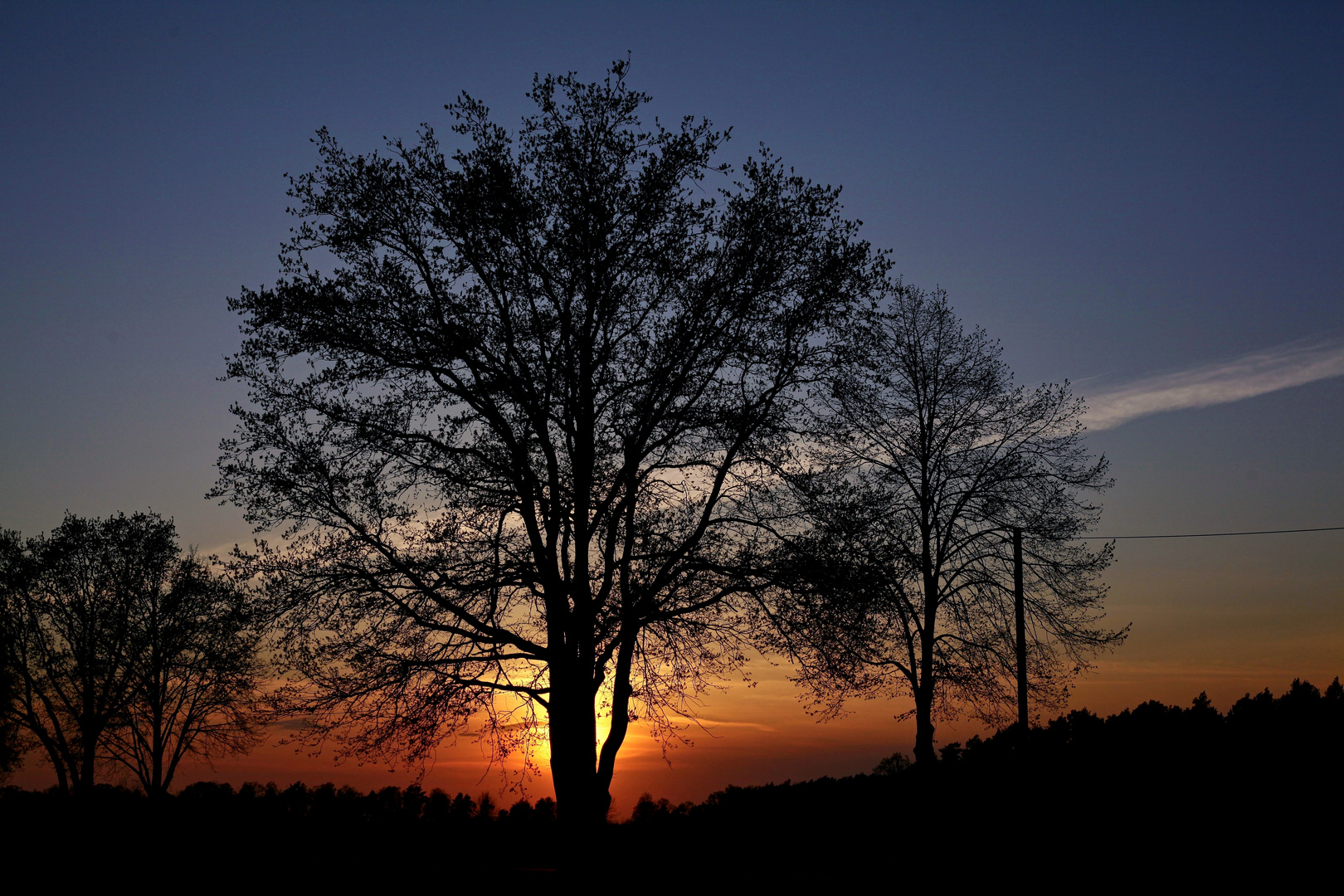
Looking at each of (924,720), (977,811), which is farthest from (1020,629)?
(977,811)

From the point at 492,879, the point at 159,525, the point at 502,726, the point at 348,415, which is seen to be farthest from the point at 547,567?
the point at 159,525

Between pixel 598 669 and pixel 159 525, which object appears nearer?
pixel 598 669

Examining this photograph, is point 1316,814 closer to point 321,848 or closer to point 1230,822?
point 1230,822

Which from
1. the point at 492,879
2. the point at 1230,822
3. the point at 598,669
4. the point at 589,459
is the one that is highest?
the point at 589,459

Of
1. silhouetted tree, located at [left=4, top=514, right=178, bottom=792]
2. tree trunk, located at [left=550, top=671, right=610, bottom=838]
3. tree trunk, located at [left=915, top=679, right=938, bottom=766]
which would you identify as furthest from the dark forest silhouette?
silhouetted tree, located at [left=4, top=514, right=178, bottom=792]

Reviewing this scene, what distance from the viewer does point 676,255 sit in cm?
1463

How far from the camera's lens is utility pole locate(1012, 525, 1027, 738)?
21.0 metres

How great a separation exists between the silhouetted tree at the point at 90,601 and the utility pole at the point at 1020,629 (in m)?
30.3

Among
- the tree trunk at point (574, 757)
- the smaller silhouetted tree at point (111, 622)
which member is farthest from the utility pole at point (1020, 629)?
the smaller silhouetted tree at point (111, 622)

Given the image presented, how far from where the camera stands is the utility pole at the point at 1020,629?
69.0ft

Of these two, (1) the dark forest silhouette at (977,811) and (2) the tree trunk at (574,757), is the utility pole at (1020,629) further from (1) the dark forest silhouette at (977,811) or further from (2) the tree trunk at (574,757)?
(2) the tree trunk at (574,757)

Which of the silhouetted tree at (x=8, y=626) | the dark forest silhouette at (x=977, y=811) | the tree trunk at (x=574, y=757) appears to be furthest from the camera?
the silhouetted tree at (x=8, y=626)

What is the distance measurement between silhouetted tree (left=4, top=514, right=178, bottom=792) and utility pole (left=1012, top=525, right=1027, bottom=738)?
30336mm

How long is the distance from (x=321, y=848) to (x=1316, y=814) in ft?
41.5
